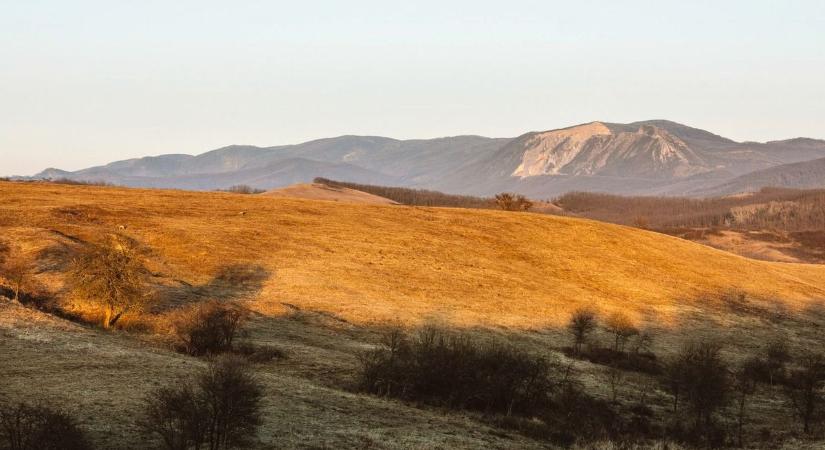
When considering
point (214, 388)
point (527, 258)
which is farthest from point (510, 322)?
point (214, 388)

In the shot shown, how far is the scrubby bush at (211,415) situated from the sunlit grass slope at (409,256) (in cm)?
2583

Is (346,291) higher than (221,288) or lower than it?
lower

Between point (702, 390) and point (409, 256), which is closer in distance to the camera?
point (702, 390)

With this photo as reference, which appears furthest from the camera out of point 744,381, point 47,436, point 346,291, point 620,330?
point 346,291

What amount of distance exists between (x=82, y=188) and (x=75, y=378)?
71532 millimetres

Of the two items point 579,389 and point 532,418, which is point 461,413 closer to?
point 532,418

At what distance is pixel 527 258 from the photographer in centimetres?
8206

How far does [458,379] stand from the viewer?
122 feet

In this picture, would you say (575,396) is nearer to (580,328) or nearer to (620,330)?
(580,328)

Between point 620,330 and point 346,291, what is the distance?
23.1 m

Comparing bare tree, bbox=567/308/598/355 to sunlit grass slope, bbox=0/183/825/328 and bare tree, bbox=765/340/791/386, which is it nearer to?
sunlit grass slope, bbox=0/183/825/328

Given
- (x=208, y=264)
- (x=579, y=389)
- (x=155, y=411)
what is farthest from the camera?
(x=208, y=264)

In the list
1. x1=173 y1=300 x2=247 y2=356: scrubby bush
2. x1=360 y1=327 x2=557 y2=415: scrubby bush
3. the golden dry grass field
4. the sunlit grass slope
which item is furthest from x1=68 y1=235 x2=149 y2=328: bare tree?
x1=360 y1=327 x2=557 y2=415: scrubby bush

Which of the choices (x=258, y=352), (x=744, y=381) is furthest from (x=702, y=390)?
(x=258, y=352)
